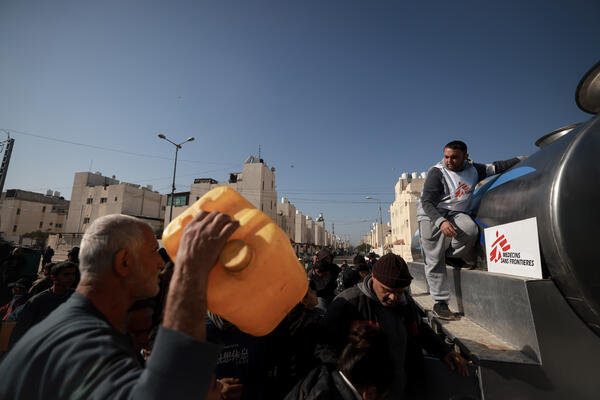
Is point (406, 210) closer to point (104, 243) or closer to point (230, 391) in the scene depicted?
point (230, 391)

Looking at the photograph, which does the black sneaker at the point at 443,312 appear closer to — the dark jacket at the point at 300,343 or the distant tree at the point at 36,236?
the dark jacket at the point at 300,343

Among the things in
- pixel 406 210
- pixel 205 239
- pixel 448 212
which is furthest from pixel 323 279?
pixel 406 210

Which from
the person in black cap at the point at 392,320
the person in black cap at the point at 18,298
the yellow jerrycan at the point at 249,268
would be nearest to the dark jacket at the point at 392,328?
the person in black cap at the point at 392,320

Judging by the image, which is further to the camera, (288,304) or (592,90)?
(592,90)

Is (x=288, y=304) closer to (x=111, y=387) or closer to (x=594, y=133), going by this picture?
(x=111, y=387)

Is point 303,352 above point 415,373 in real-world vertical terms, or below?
above

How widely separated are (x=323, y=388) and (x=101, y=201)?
65.3 meters

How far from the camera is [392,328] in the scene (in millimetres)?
2805

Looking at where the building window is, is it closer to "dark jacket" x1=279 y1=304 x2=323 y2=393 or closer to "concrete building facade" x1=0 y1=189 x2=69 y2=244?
"concrete building facade" x1=0 y1=189 x2=69 y2=244

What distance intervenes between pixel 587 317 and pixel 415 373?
1.58 metres

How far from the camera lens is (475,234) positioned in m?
3.22

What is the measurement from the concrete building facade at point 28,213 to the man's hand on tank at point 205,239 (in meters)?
75.2

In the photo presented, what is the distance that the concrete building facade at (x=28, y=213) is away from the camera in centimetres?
5656

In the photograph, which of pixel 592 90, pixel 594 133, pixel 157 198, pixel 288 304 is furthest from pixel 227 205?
pixel 157 198
